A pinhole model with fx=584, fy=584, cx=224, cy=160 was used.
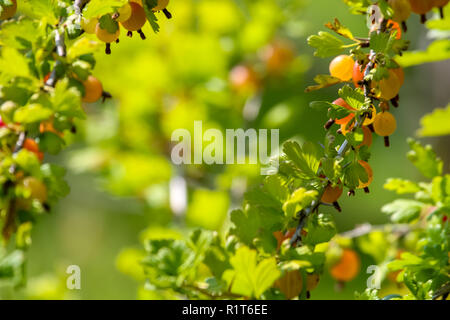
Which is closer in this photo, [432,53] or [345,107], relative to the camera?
[345,107]

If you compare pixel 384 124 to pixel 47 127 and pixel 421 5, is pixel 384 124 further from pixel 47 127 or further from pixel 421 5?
pixel 47 127

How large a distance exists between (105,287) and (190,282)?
6.30ft

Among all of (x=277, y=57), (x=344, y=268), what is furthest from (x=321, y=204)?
(x=277, y=57)

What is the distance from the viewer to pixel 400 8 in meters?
0.69

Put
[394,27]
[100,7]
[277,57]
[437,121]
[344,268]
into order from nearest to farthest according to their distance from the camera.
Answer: [100,7] → [394,27] → [437,121] → [344,268] → [277,57]

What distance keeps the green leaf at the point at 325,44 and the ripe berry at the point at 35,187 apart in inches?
17.0

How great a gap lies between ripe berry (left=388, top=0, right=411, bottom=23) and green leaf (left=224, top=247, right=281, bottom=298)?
0.33 m

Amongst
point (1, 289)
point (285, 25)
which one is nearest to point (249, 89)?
point (285, 25)

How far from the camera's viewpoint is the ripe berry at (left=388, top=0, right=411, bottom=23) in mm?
690

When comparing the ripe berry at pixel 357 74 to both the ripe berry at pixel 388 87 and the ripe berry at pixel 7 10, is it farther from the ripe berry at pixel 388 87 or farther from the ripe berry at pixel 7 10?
the ripe berry at pixel 7 10

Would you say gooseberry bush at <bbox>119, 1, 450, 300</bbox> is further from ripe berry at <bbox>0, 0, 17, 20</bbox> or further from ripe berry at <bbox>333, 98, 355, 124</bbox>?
ripe berry at <bbox>0, 0, 17, 20</bbox>

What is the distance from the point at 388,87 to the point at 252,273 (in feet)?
0.93

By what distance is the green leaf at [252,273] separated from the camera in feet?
2.40

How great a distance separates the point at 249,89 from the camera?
76.0 inches
